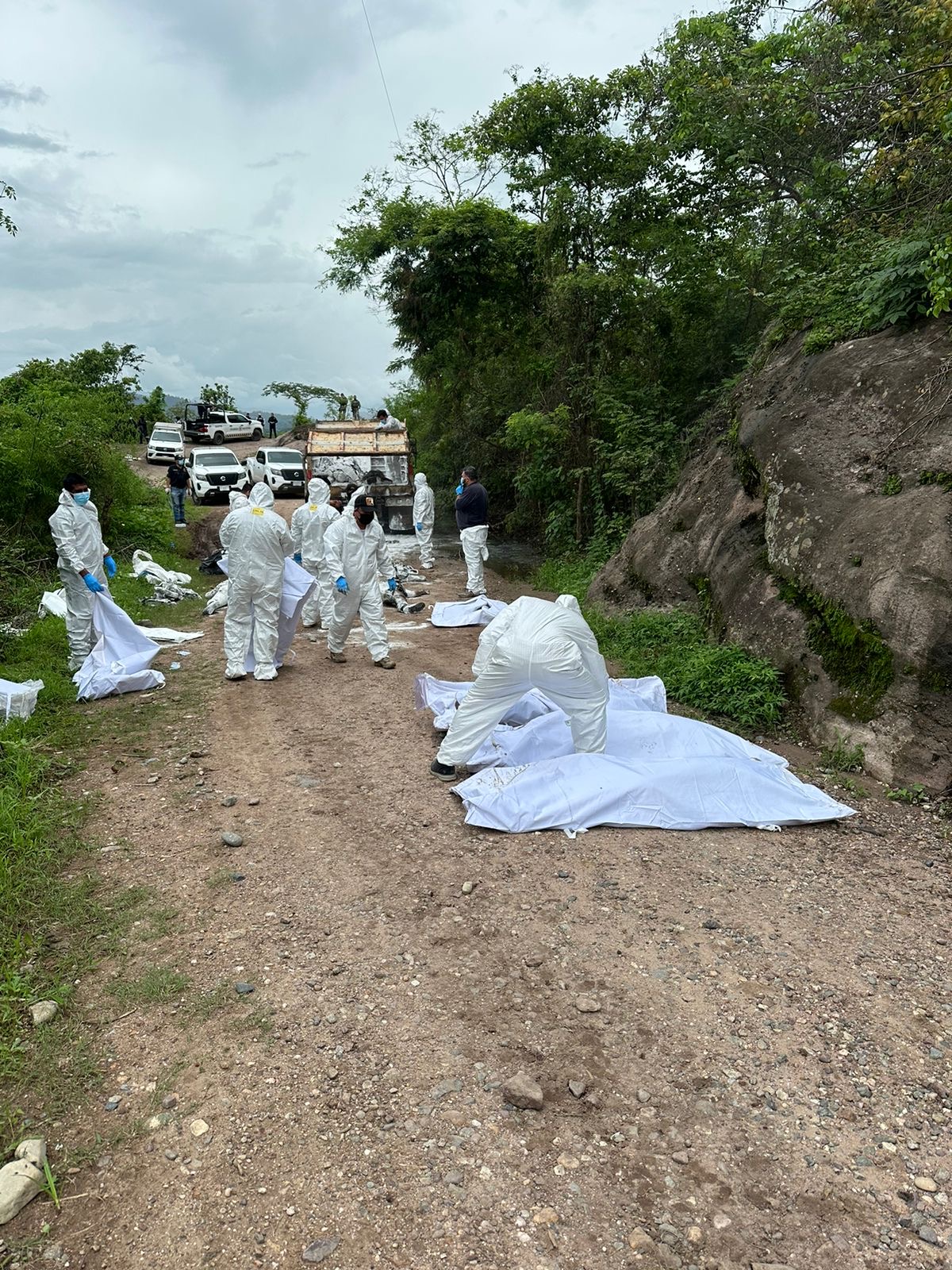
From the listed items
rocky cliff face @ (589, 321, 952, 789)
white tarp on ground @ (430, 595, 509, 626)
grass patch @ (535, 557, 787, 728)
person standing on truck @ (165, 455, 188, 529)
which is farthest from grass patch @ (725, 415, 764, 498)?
person standing on truck @ (165, 455, 188, 529)

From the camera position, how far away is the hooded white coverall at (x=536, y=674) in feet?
14.9

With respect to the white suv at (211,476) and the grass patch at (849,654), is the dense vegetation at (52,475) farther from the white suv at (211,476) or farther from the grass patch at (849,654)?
the grass patch at (849,654)

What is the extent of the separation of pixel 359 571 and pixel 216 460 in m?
14.1

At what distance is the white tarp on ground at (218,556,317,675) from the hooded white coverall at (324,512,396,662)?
294mm

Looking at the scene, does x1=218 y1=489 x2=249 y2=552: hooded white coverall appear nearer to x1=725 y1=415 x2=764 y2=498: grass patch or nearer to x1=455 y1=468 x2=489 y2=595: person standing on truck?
x1=455 y1=468 x2=489 y2=595: person standing on truck

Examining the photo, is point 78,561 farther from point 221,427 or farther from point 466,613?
point 221,427

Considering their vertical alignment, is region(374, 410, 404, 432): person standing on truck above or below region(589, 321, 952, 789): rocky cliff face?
above

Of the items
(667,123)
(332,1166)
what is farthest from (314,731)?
(667,123)

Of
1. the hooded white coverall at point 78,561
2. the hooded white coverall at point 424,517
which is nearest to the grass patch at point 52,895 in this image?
the hooded white coverall at point 78,561

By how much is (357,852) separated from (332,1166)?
1865 millimetres

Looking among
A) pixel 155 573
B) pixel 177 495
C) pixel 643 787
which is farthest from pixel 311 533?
pixel 177 495

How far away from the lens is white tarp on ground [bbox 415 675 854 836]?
4.30 m

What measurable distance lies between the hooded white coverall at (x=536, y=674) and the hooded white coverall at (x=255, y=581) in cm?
301

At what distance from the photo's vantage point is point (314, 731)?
5.93 meters
